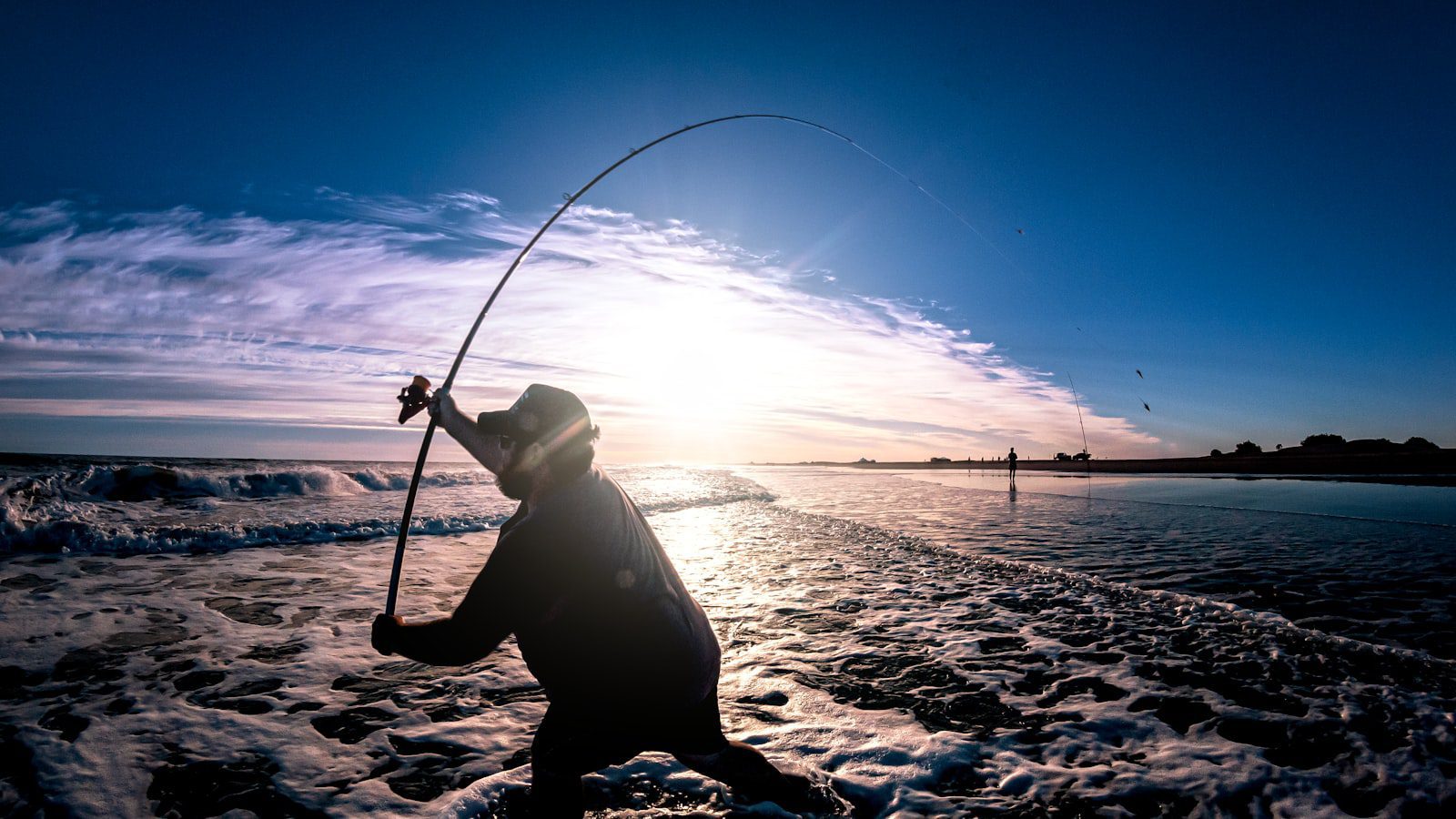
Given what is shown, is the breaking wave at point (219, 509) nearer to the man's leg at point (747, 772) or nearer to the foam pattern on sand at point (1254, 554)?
the foam pattern on sand at point (1254, 554)

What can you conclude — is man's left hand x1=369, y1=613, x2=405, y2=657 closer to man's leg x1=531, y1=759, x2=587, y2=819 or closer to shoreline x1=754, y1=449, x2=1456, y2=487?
man's leg x1=531, y1=759, x2=587, y2=819

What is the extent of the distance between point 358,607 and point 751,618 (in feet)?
14.5

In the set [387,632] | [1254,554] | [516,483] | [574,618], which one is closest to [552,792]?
[574,618]

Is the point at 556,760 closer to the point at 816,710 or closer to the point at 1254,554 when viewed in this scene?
the point at 816,710

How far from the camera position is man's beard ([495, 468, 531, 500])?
228 cm

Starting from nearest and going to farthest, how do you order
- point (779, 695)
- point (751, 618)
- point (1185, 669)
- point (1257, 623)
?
point (779, 695)
point (1185, 669)
point (1257, 623)
point (751, 618)

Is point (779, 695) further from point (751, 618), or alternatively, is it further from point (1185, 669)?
point (1185, 669)

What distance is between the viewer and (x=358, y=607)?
21.2 ft

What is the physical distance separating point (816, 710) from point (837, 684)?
0.52 metres

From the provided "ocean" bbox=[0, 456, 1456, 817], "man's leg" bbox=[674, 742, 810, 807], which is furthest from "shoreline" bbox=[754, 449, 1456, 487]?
"man's leg" bbox=[674, 742, 810, 807]

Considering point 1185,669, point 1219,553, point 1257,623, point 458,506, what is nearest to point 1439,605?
point 1257,623

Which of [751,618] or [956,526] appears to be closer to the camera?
[751,618]

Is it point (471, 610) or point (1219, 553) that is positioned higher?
point (471, 610)

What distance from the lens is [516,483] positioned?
231 cm
